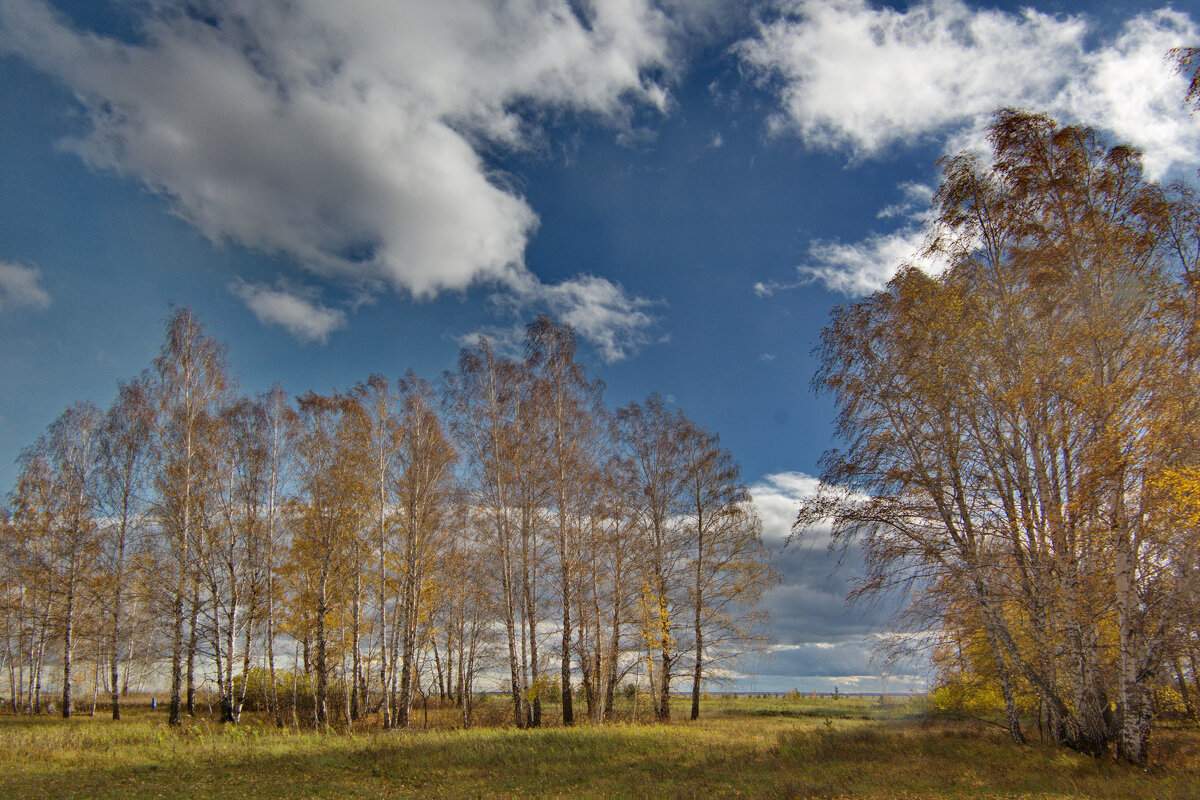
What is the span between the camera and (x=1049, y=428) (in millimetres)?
12273

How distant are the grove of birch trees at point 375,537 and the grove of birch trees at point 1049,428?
9132 mm

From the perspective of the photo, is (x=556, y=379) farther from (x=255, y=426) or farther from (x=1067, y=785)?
(x=1067, y=785)

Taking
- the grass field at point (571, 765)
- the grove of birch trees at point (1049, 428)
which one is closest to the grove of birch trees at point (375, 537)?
the grass field at point (571, 765)

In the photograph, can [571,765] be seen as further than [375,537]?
No

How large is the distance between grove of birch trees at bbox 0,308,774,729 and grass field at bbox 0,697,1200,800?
318cm

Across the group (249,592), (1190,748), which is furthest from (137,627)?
(1190,748)

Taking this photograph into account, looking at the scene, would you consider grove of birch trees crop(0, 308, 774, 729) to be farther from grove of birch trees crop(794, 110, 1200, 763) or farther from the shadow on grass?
grove of birch trees crop(794, 110, 1200, 763)

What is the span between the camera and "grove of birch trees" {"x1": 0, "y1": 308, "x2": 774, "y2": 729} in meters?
19.3

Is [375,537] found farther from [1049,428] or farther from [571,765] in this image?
[1049,428]

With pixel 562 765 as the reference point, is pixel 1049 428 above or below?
above

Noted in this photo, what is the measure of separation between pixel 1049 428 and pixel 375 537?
1954 cm

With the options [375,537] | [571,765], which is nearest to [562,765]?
[571,765]

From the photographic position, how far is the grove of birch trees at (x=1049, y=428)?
418 inches

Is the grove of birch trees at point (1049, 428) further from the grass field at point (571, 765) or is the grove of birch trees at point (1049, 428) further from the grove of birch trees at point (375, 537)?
the grove of birch trees at point (375, 537)
